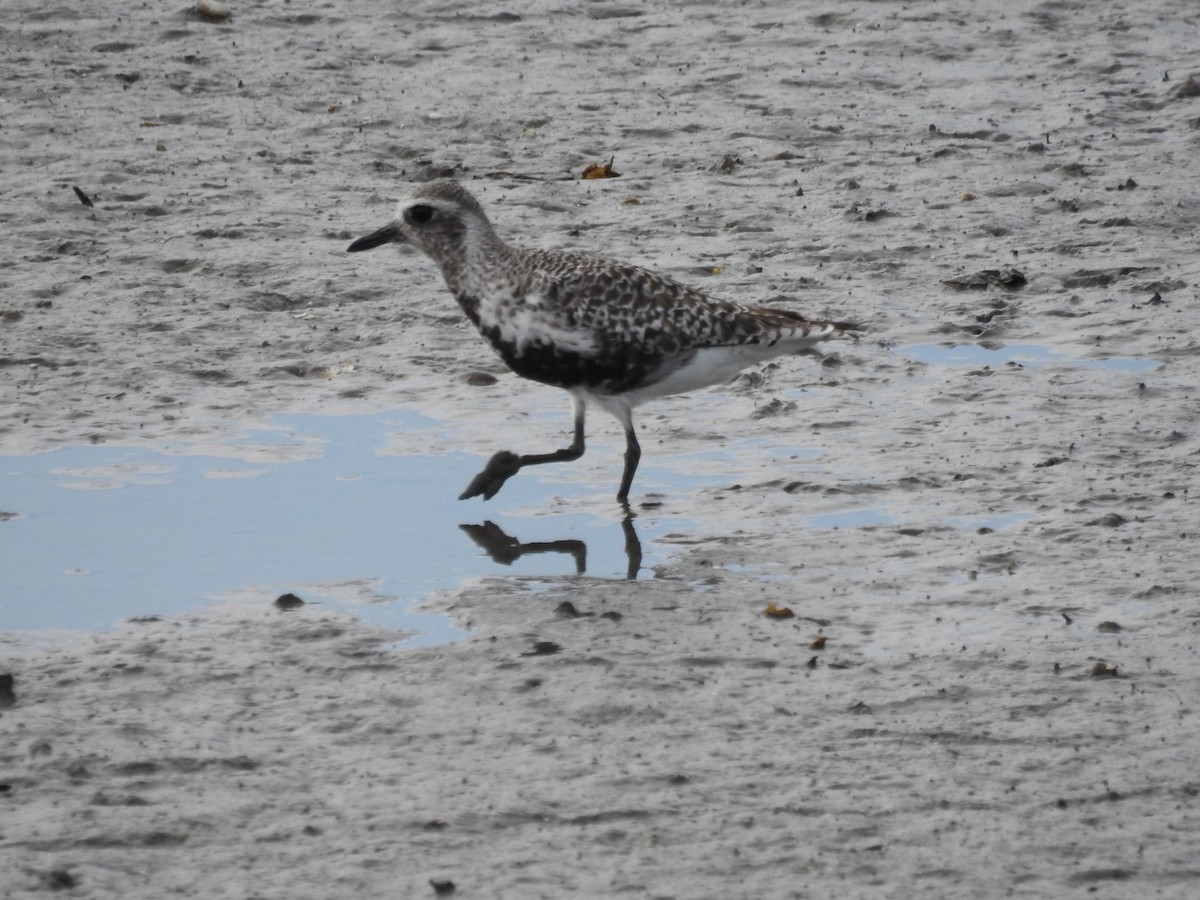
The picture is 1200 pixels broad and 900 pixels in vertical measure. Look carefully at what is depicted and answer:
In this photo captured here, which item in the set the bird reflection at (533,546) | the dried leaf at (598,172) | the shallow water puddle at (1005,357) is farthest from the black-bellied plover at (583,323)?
the dried leaf at (598,172)

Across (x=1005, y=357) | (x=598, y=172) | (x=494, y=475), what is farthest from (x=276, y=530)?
(x=598, y=172)

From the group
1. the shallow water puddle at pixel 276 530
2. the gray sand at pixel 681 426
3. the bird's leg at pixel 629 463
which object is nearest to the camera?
the gray sand at pixel 681 426

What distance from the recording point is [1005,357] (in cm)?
1043

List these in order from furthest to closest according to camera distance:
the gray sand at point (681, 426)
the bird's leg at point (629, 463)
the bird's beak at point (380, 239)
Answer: the bird's beak at point (380, 239)
the bird's leg at point (629, 463)
the gray sand at point (681, 426)

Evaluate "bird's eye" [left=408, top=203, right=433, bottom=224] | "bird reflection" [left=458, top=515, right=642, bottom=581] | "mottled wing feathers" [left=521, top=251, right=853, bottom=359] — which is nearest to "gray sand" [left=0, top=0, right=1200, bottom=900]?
"bird reflection" [left=458, top=515, right=642, bottom=581]

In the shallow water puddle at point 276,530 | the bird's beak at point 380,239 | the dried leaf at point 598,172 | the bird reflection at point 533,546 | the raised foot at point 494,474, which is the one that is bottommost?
the bird reflection at point 533,546

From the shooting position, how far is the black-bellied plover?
8.80m

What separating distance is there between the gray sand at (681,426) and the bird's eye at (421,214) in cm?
117

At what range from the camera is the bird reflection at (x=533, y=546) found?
27.2ft

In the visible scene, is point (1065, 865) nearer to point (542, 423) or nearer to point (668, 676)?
point (668, 676)

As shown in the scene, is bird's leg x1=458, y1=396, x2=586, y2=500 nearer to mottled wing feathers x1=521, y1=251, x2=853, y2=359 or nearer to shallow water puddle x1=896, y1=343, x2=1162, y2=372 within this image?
mottled wing feathers x1=521, y1=251, x2=853, y2=359

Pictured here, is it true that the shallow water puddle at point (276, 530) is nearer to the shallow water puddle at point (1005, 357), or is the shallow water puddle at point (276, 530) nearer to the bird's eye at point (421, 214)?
the bird's eye at point (421, 214)

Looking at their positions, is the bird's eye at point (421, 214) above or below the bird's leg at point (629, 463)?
above

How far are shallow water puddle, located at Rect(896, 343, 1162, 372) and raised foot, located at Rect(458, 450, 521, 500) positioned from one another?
9.39 ft
